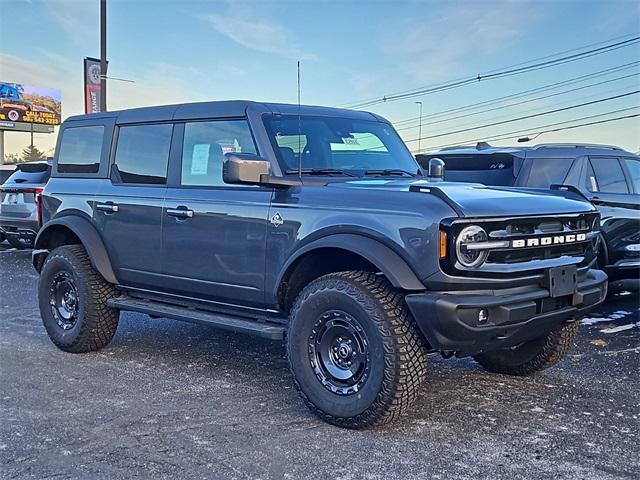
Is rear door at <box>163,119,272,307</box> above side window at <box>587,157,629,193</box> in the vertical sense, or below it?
below

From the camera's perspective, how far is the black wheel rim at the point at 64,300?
5.67m

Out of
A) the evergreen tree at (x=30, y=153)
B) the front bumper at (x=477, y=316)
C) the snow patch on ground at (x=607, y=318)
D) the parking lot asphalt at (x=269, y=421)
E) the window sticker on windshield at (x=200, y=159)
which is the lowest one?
the parking lot asphalt at (x=269, y=421)

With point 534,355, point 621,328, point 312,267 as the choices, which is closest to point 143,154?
point 312,267

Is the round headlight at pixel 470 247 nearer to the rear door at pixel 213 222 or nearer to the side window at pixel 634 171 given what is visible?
the rear door at pixel 213 222

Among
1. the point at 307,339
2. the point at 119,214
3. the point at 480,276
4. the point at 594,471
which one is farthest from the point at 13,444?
the point at 594,471

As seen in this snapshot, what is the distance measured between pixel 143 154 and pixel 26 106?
42.1 metres

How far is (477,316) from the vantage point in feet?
11.4

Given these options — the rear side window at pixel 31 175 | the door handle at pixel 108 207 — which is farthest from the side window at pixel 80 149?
the rear side window at pixel 31 175

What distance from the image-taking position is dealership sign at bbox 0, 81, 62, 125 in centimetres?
4203

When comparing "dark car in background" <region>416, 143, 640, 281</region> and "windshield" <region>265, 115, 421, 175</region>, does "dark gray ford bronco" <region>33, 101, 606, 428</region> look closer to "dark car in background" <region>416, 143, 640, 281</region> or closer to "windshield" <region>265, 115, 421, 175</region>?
"windshield" <region>265, 115, 421, 175</region>

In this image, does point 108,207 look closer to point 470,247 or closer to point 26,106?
point 470,247

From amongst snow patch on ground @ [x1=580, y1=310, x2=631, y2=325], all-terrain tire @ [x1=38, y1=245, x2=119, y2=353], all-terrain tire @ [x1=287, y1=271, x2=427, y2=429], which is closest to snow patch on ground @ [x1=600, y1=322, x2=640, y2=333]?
snow patch on ground @ [x1=580, y1=310, x2=631, y2=325]

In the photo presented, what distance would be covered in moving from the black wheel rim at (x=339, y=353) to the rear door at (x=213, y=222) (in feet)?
2.01

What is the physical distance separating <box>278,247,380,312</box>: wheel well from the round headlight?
703mm
